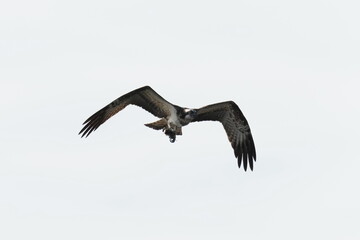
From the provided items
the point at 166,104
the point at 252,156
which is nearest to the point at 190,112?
the point at 166,104

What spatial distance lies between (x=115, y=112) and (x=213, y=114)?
12.2ft

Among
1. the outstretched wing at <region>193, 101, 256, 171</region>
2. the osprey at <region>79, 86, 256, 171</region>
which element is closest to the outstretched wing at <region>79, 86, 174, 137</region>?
the osprey at <region>79, 86, 256, 171</region>

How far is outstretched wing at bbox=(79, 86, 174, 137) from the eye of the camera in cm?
3988

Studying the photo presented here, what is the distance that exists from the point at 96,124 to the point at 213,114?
426cm

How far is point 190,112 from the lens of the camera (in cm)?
4053

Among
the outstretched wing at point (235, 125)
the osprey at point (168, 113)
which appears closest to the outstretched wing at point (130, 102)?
the osprey at point (168, 113)

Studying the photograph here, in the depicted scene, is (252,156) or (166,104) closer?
(166,104)

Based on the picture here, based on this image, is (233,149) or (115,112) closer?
(115,112)

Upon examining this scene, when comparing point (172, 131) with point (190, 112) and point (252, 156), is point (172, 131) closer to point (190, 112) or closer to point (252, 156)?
point (190, 112)

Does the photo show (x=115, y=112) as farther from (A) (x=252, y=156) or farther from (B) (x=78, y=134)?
(A) (x=252, y=156)

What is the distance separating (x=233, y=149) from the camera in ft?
140

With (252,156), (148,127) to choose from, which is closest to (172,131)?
(148,127)

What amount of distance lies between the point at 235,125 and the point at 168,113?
2.90 meters

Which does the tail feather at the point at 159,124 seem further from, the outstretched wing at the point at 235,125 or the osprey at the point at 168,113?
the outstretched wing at the point at 235,125
